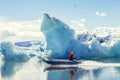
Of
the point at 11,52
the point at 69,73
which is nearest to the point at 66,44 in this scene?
the point at 11,52

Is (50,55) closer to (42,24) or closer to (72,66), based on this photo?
(42,24)

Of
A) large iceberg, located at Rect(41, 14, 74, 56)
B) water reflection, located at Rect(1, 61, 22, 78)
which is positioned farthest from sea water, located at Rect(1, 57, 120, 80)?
large iceberg, located at Rect(41, 14, 74, 56)

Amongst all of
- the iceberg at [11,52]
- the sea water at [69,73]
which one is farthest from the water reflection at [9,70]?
the iceberg at [11,52]

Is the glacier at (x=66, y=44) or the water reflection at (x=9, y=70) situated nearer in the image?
the water reflection at (x=9, y=70)

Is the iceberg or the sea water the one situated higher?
the iceberg

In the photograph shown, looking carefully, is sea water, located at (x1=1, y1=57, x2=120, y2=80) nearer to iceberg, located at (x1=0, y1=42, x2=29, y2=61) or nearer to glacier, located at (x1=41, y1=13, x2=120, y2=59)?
glacier, located at (x1=41, y1=13, x2=120, y2=59)

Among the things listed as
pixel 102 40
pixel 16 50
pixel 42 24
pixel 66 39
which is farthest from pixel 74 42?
pixel 102 40

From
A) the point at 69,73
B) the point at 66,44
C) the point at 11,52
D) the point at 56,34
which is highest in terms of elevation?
the point at 56,34

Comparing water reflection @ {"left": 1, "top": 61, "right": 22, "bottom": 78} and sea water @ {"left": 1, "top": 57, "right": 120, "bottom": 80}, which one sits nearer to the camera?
sea water @ {"left": 1, "top": 57, "right": 120, "bottom": 80}

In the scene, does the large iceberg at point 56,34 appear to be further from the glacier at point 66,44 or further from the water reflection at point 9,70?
the water reflection at point 9,70

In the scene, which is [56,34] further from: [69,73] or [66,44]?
[69,73]

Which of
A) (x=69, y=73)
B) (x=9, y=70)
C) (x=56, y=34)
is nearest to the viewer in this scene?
(x=69, y=73)

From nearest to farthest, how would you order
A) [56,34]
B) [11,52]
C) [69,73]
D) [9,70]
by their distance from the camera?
[69,73] < [9,70] < [56,34] < [11,52]

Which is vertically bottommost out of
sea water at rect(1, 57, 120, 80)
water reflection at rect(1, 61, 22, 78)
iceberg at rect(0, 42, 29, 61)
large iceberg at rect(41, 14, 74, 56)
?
water reflection at rect(1, 61, 22, 78)
